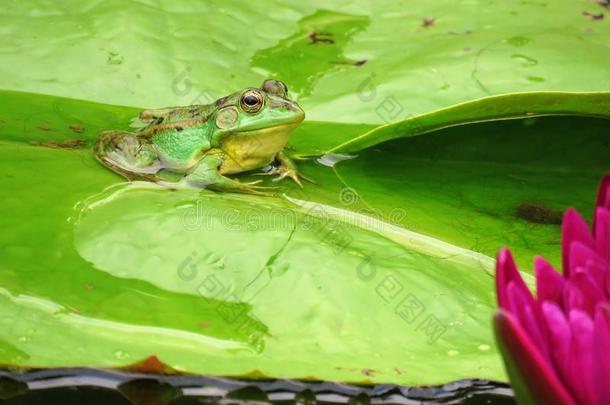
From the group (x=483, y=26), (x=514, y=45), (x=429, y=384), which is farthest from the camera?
(x=483, y=26)

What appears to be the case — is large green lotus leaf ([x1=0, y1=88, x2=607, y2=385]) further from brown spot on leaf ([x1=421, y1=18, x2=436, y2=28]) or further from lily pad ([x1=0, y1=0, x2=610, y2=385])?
brown spot on leaf ([x1=421, y1=18, x2=436, y2=28])

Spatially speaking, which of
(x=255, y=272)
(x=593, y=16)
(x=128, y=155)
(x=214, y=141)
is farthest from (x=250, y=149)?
(x=593, y=16)

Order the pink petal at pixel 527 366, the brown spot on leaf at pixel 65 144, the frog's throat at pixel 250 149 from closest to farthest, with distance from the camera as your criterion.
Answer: the pink petal at pixel 527 366 < the brown spot on leaf at pixel 65 144 < the frog's throat at pixel 250 149

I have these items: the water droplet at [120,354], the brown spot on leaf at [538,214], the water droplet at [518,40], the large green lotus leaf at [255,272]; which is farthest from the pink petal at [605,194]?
the water droplet at [518,40]

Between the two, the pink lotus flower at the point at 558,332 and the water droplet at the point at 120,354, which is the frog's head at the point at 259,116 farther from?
the pink lotus flower at the point at 558,332

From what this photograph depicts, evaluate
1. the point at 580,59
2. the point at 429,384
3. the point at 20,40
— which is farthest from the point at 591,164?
the point at 20,40

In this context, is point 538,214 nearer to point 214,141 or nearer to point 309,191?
point 309,191

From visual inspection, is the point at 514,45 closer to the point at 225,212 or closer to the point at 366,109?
the point at 366,109

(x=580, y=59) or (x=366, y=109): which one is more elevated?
(x=580, y=59)
